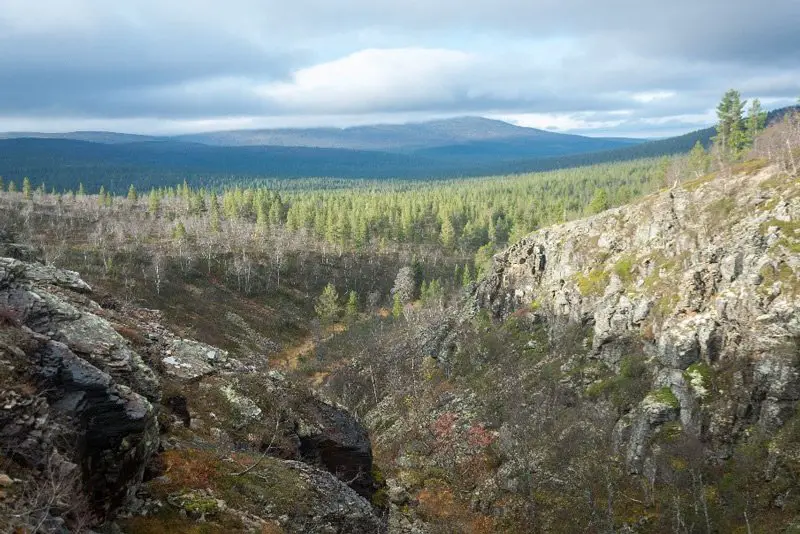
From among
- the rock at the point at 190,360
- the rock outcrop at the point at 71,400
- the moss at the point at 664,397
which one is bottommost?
the moss at the point at 664,397

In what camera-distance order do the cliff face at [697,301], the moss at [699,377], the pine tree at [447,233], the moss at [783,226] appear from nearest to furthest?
the cliff face at [697,301], the moss at [699,377], the moss at [783,226], the pine tree at [447,233]

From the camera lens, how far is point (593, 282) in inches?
2977

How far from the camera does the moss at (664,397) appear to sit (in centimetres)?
5175

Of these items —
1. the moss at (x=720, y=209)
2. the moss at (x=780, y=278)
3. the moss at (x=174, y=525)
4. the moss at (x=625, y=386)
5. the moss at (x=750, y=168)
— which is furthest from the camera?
the moss at (x=750, y=168)

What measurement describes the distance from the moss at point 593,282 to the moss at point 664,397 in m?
21.1

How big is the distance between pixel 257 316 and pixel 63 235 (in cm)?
6963

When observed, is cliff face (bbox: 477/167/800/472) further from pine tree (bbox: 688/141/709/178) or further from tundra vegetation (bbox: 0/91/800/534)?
pine tree (bbox: 688/141/709/178)

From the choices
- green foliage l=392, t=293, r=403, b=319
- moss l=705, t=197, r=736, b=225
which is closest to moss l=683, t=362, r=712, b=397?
moss l=705, t=197, r=736, b=225

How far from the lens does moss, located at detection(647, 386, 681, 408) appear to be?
51.8 metres

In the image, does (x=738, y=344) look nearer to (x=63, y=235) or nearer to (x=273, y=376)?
(x=273, y=376)

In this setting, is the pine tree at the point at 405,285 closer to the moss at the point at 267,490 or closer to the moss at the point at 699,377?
the moss at the point at 699,377

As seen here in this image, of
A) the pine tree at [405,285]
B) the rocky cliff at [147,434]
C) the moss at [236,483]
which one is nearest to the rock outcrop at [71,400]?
the rocky cliff at [147,434]

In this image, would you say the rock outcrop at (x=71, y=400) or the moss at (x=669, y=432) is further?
the moss at (x=669, y=432)

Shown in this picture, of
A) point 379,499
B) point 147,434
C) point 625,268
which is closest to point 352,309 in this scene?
point 625,268
